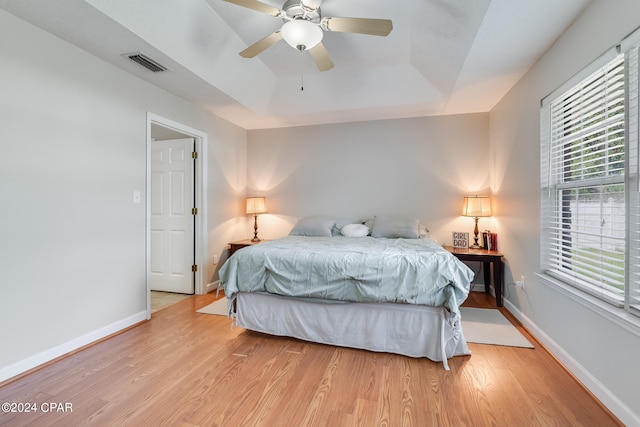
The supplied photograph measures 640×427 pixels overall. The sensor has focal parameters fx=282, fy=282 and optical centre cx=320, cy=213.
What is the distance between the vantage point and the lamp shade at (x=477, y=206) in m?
3.41

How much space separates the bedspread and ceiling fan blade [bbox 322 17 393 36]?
1.62 m

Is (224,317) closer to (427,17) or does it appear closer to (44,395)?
(44,395)

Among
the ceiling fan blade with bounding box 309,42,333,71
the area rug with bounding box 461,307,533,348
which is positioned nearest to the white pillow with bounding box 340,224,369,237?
the area rug with bounding box 461,307,533,348

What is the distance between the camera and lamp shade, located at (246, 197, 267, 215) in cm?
416

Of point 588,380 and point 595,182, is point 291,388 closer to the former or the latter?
point 588,380

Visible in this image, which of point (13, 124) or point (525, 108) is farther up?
point (525, 108)

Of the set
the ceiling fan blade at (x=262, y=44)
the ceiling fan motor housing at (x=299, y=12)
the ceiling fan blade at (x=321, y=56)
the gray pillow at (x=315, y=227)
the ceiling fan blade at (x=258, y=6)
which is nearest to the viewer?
the ceiling fan blade at (x=258, y=6)

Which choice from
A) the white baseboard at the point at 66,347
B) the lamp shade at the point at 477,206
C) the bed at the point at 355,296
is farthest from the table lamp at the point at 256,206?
the lamp shade at the point at 477,206

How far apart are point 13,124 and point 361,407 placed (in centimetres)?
280

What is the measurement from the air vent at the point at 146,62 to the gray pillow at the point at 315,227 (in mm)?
2259

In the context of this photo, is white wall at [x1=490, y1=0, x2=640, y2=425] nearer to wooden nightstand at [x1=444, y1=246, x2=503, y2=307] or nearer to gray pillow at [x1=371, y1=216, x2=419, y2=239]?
wooden nightstand at [x1=444, y1=246, x2=503, y2=307]

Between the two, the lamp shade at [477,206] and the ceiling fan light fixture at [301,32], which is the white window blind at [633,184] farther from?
the lamp shade at [477,206]

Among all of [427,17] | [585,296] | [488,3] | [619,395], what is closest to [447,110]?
[427,17]

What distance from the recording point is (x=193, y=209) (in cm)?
356
